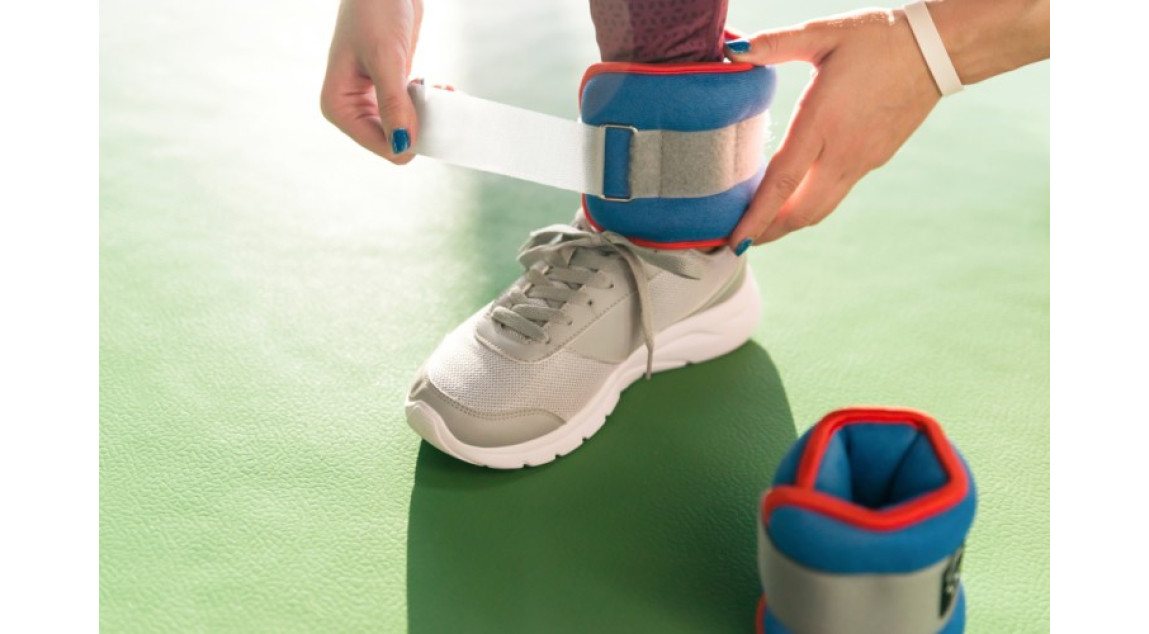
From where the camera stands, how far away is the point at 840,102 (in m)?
1.03

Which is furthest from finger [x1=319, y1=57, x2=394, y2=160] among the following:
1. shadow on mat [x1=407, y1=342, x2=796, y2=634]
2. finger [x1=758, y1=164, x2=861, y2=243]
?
finger [x1=758, y1=164, x2=861, y2=243]

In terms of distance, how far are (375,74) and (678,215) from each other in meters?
0.36

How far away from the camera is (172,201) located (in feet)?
5.07

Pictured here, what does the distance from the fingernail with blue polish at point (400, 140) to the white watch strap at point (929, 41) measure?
0.54 meters

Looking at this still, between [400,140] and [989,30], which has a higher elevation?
[989,30]

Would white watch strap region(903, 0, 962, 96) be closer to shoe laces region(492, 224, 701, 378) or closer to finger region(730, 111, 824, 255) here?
finger region(730, 111, 824, 255)

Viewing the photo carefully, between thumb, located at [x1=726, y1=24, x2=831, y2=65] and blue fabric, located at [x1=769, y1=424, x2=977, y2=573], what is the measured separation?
442 millimetres

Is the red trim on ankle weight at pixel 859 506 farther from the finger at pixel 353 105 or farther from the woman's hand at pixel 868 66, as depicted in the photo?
the finger at pixel 353 105

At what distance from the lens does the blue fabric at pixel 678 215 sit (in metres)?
1.07

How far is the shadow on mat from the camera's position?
32.7 inches

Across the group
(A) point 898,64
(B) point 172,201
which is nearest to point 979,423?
(A) point 898,64

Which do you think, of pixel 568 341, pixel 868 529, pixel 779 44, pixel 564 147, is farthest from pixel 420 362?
pixel 868 529

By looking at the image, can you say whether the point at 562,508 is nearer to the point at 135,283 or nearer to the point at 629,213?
the point at 629,213

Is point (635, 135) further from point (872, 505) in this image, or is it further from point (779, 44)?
point (872, 505)
